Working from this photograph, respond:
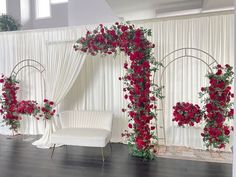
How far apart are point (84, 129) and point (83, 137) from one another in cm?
43

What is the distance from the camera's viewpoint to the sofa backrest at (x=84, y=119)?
4375 mm

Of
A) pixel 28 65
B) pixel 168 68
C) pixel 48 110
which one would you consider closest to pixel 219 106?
pixel 168 68

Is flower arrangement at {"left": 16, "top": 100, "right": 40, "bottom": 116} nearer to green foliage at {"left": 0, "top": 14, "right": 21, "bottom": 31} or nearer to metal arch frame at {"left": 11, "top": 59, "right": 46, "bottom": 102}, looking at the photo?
metal arch frame at {"left": 11, "top": 59, "right": 46, "bottom": 102}

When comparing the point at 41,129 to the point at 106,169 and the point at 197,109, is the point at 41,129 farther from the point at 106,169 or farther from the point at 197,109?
the point at 197,109

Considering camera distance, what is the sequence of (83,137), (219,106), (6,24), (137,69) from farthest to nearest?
(6,24) < (83,137) < (137,69) < (219,106)

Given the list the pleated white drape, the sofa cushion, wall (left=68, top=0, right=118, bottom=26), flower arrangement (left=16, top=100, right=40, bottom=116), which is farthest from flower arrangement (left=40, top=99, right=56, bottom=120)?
wall (left=68, top=0, right=118, bottom=26)

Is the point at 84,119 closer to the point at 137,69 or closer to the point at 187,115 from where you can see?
the point at 137,69

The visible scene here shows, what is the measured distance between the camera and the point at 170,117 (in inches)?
178

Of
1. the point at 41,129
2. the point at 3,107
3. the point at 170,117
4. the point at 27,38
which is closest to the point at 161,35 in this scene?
the point at 170,117

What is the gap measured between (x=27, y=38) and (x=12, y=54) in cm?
65

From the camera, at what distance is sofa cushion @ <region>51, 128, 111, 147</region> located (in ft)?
12.1

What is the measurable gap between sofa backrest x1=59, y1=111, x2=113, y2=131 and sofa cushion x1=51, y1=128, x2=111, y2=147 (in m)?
0.41

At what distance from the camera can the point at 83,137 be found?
12.3 feet

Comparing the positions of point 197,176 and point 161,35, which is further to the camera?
point 161,35
